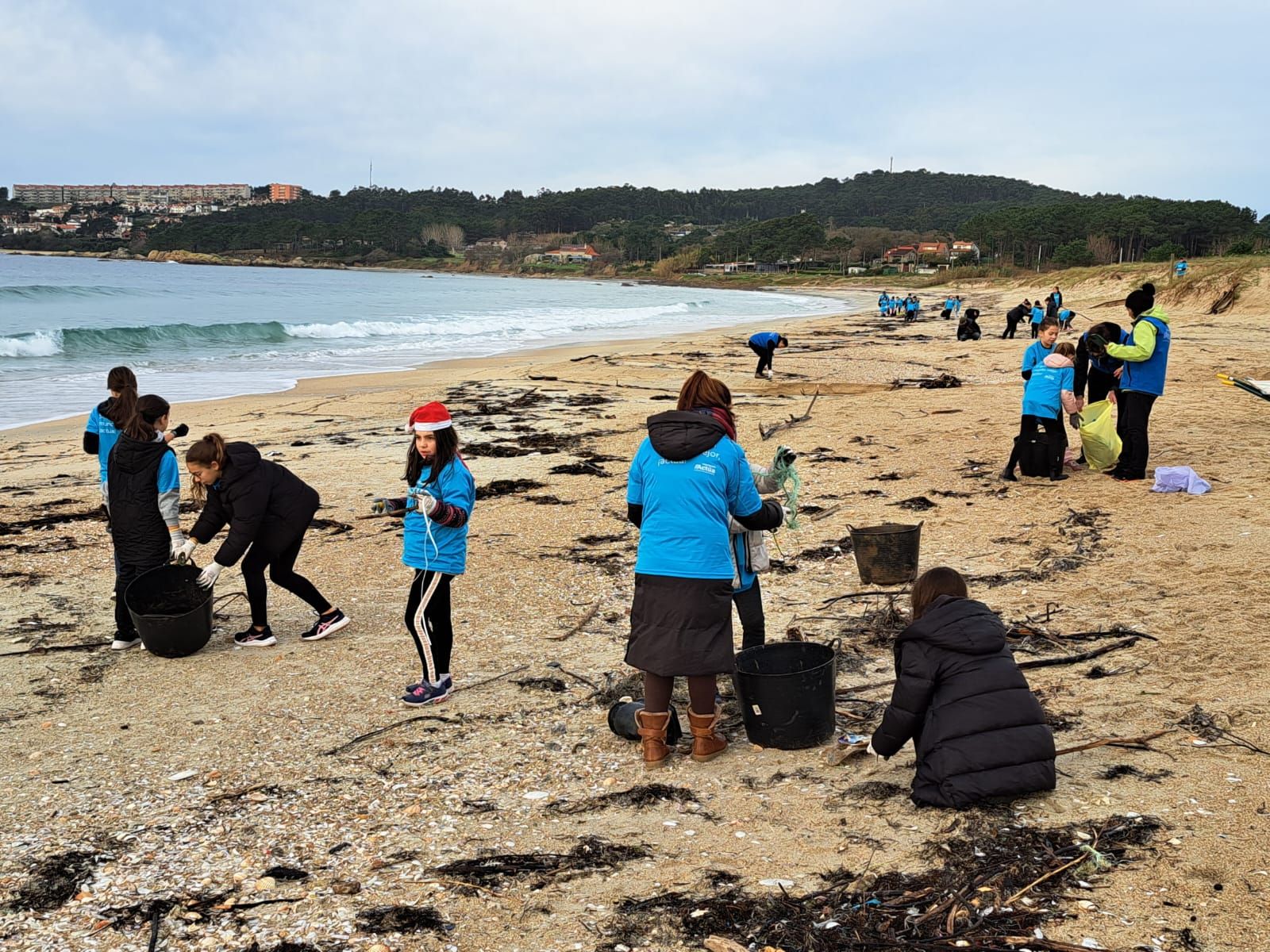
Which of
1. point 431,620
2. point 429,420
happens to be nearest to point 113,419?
point 429,420

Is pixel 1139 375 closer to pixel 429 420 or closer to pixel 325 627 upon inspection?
pixel 429 420

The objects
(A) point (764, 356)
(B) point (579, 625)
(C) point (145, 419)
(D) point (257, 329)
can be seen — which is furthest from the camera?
(D) point (257, 329)

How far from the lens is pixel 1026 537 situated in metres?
8.65

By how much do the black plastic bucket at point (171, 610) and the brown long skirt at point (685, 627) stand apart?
3.45 metres

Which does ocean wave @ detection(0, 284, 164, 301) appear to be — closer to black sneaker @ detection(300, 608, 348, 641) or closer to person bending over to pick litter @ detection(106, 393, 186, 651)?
person bending over to pick litter @ detection(106, 393, 186, 651)

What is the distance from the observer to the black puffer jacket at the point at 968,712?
13.7 feet

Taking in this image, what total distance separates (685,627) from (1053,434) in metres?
7.10

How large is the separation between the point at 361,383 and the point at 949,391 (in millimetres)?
13190

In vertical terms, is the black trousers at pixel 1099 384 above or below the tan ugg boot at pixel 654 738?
above

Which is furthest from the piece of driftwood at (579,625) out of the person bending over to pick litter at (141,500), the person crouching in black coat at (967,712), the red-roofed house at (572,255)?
the red-roofed house at (572,255)

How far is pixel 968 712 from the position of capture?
4.19 m

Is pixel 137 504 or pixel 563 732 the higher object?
pixel 137 504

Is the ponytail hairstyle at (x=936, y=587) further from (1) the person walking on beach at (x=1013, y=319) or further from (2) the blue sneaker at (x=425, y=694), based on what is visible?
(1) the person walking on beach at (x=1013, y=319)

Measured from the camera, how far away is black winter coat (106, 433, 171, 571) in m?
6.70
